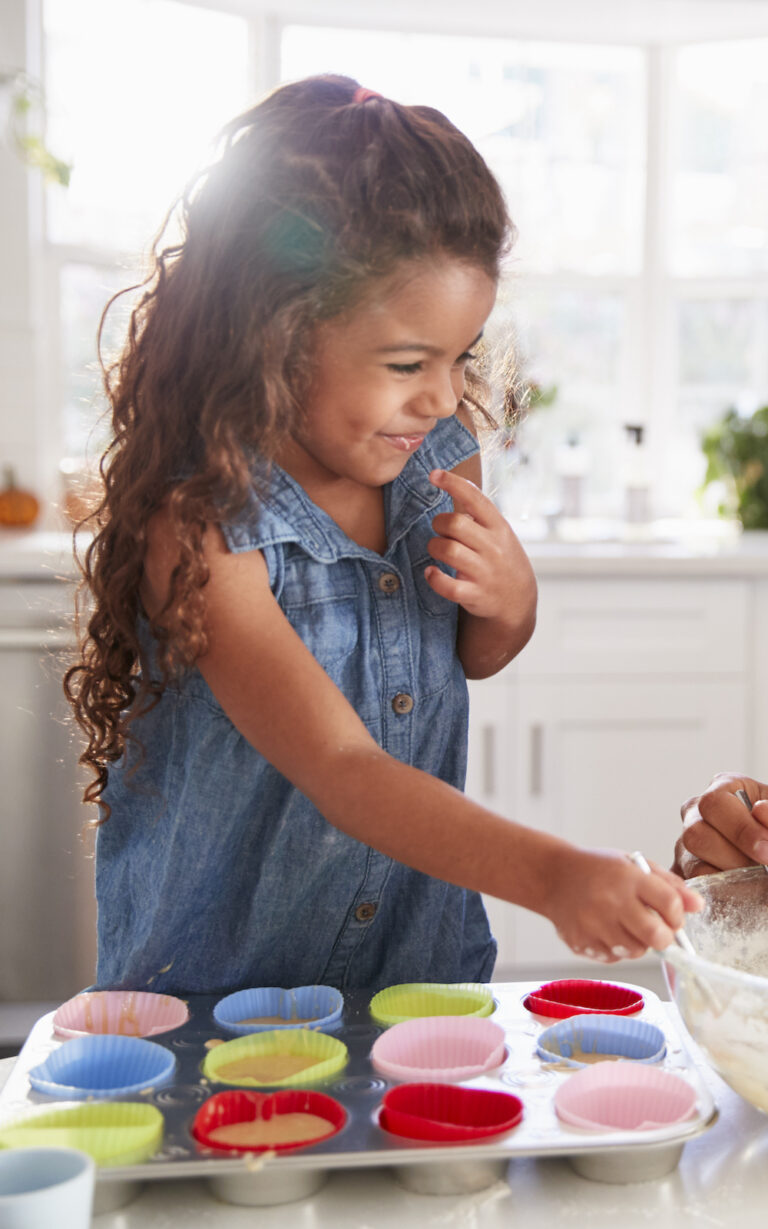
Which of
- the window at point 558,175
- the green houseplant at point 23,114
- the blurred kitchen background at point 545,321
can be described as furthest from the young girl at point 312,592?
the window at point 558,175

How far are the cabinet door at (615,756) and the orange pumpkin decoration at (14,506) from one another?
3.78 feet

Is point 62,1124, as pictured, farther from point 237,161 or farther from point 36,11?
point 36,11

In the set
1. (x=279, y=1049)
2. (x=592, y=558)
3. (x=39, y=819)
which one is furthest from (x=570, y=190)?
(x=279, y=1049)

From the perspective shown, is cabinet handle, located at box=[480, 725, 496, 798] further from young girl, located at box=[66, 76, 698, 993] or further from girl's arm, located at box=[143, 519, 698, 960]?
girl's arm, located at box=[143, 519, 698, 960]

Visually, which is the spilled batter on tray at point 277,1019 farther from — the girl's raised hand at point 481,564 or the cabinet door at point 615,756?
the cabinet door at point 615,756

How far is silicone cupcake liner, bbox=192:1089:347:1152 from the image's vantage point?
25.7 inches

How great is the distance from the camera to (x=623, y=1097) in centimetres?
67

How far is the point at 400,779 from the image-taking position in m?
0.75

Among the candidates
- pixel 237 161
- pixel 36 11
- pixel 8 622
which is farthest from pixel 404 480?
pixel 36 11

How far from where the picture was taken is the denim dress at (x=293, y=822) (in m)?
0.96

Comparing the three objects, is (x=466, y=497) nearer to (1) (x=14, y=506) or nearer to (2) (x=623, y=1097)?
(2) (x=623, y=1097)

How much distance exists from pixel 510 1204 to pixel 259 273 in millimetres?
579

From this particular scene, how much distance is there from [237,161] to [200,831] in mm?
488

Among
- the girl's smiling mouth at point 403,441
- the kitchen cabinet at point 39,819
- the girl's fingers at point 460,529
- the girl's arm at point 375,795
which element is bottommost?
the kitchen cabinet at point 39,819
